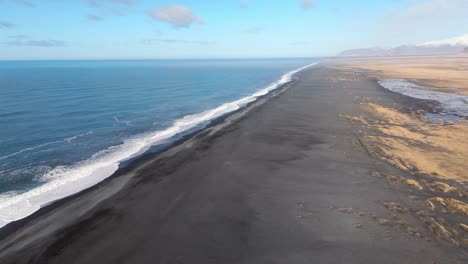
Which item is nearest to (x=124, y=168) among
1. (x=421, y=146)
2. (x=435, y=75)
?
(x=421, y=146)

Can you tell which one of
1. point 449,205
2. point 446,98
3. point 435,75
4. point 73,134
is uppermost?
point 435,75

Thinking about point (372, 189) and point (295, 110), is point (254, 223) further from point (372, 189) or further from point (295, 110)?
point (295, 110)

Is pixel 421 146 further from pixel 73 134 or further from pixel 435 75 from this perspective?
pixel 435 75

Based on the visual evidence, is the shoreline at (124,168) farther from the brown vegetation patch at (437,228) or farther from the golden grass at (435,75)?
the golden grass at (435,75)

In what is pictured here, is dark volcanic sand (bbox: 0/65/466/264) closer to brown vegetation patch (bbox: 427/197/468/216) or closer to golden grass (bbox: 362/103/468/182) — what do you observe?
brown vegetation patch (bbox: 427/197/468/216)

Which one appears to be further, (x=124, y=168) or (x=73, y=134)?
(x=73, y=134)

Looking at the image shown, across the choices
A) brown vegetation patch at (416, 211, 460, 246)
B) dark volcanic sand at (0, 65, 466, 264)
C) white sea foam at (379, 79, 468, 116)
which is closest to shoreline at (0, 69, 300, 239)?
dark volcanic sand at (0, 65, 466, 264)

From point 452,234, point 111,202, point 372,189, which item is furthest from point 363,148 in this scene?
point 111,202

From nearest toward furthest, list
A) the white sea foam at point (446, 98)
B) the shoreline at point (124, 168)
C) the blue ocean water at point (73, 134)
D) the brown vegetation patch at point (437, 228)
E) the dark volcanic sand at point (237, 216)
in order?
the dark volcanic sand at point (237, 216), the brown vegetation patch at point (437, 228), the shoreline at point (124, 168), the blue ocean water at point (73, 134), the white sea foam at point (446, 98)

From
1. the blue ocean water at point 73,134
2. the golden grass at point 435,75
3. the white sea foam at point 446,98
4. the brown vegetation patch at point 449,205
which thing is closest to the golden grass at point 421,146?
the brown vegetation patch at point 449,205
